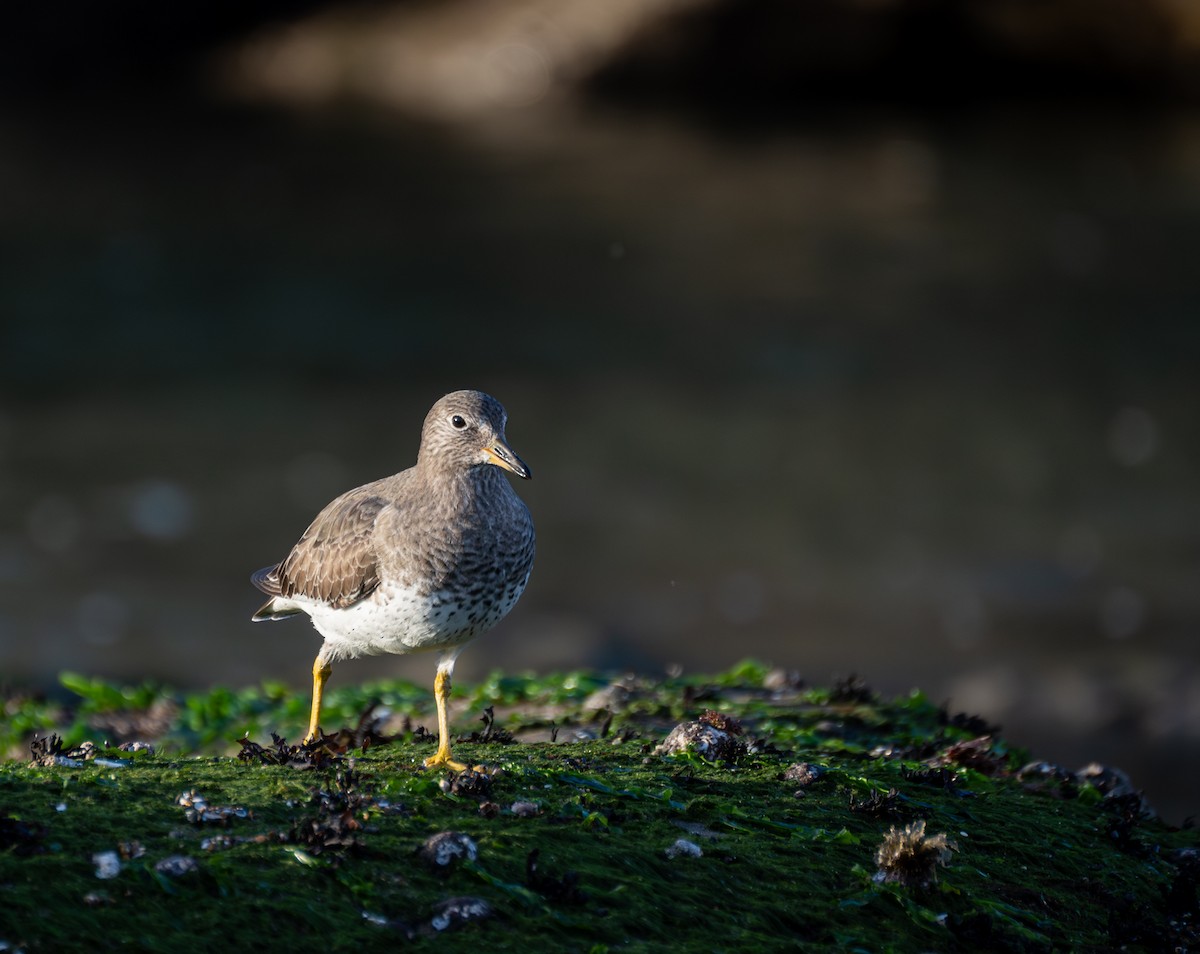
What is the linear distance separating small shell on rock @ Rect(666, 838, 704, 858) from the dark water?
6796 mm

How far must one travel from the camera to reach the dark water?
1420 centimetres

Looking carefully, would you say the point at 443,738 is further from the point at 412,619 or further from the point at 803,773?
the point at 803,773

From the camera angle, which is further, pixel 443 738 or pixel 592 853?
pixel 443 738

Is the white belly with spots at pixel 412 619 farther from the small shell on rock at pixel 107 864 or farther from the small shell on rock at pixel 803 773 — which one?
the small shell on rock at pixel 107 864

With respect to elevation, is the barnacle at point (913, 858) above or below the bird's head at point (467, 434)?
below

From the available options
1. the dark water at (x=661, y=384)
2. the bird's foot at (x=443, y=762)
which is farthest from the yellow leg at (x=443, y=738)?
the dark water at (x=661, y=384)

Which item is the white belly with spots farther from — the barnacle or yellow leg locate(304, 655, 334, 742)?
the barnacle

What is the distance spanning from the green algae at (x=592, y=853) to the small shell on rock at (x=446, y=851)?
29 mm

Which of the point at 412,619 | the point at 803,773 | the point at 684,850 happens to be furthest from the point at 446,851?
the point at 803,773

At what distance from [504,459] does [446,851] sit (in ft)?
7.20

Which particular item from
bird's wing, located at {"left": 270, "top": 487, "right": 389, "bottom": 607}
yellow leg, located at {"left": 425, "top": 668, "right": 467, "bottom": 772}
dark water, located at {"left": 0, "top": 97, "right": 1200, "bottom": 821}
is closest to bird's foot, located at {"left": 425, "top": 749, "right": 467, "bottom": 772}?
yellow leg, located at {"left": 425, "top": 668, "right": 467, "bottom": 772}

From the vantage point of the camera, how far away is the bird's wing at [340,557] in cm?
626

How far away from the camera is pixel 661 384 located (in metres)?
18.5

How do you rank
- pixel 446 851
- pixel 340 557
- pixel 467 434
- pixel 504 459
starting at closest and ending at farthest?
pixel 446 851
pixel 504 459
pixel 467 434
pixel 340 557
